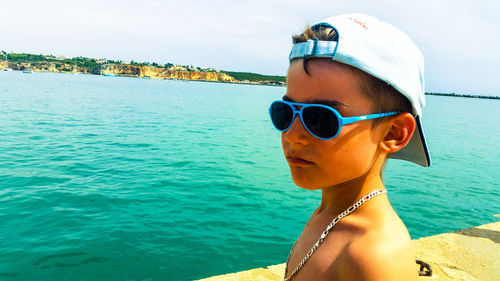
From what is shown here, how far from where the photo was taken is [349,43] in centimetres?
121

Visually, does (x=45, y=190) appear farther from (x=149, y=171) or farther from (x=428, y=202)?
(x=428, y=202)

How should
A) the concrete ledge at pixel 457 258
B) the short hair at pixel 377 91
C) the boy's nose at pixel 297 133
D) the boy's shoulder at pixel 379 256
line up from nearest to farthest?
the boy's shoulder at pixel 379 256
the short hair at pixel 377 91
the boy's nose at pixel 297 133
the concrete ledge at pixel 457 258

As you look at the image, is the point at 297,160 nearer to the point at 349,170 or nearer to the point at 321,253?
the point at 349,170

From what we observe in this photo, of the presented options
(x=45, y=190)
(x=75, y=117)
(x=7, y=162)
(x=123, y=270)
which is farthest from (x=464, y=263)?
(x=75, y=117)

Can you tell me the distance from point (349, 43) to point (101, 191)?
383 inches

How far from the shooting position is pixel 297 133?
1.41 metres

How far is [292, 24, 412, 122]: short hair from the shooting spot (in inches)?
49.4

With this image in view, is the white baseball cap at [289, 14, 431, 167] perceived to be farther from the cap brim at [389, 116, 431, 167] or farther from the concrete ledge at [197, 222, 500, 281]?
the concrete ledge at [197, 222, 500, 281]

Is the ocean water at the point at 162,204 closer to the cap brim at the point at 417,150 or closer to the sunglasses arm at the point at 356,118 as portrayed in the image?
the cap brim at the point at 417,150

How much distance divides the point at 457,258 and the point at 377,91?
13.4 ft

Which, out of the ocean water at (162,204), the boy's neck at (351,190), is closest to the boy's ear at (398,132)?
the boy's neck at (351,190)

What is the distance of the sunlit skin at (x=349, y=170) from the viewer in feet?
3.91

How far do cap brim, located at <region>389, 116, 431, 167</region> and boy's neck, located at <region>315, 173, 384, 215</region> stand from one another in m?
0.27

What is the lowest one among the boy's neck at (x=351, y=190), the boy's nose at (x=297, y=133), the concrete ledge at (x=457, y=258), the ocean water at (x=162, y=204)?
the ocean water at (x=162, y=204)
